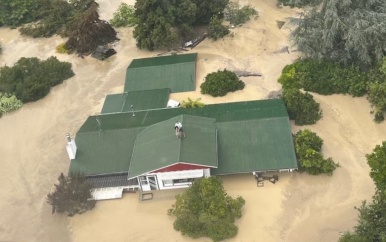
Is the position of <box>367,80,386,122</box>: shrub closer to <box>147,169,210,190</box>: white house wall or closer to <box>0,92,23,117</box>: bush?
<box>147,169,210,190</box>: white house wall

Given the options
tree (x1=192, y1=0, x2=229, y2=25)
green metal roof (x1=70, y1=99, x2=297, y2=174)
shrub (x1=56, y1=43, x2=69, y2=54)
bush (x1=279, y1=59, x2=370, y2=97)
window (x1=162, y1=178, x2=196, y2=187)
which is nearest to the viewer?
window (x1=162, y1=178, x2=196, y2=187)

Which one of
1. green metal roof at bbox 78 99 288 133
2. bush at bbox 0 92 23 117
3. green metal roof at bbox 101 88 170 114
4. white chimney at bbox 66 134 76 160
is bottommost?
bush at bbox 0 92 23 117

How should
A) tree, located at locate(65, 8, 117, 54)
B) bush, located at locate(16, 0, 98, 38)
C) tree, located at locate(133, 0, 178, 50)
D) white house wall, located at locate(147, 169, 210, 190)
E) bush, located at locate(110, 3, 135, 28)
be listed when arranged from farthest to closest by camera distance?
bush, located at locate(16, 0, 98, 38) < bush, located at locate(110, 3, 135, 28) < tree, located at locate(65, 8, 117, 54) < tree, located at locate(133, 0, 178, 50) < white house wall, located at locate(147, 169, 210, 190)

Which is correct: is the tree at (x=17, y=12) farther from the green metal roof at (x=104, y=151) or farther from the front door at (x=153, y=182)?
the front door at (x=153, y=182)

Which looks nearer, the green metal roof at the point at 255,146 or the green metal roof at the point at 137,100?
the green metal roof at the point at 255,146

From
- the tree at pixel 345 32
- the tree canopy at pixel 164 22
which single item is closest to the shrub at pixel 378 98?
the tree at pixel 345 32

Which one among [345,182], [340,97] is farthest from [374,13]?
[345,182]

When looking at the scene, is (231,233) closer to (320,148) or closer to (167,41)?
(320,148)

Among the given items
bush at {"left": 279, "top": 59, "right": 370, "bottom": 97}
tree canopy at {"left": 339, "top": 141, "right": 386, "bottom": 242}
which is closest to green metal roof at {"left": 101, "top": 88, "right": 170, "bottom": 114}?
bush at {"left": 279, "top": 59, "right": 370, "bottom": 97}
